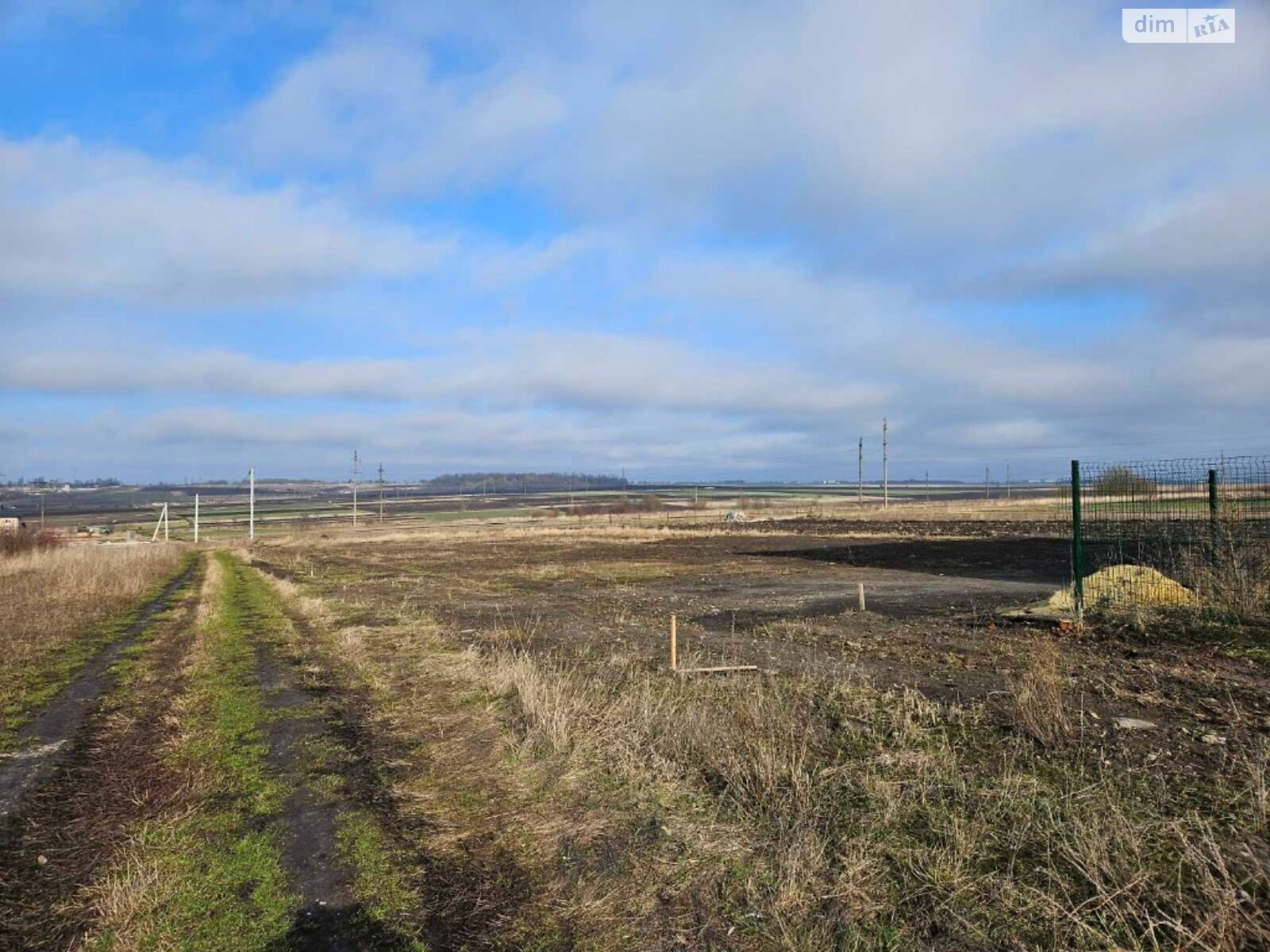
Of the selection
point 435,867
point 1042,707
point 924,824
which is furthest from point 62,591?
point 1042,707

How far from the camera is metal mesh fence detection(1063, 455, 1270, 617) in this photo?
11734 millimetres

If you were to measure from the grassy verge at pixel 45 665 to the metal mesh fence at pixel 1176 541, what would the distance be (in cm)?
1485

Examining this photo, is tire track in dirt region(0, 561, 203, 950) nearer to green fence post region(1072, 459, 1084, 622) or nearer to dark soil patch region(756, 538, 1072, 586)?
green fence post region(1072, 459, 1084, 622)

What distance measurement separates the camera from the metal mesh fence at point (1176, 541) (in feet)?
38.5

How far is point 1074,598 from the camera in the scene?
1287cm

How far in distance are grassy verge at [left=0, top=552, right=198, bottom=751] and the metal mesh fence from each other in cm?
1485

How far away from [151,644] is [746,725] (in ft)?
37.3

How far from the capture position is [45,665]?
11352 millimetres

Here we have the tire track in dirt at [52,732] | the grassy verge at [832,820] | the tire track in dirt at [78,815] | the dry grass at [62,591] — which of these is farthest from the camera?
the dry grass at [62,591]

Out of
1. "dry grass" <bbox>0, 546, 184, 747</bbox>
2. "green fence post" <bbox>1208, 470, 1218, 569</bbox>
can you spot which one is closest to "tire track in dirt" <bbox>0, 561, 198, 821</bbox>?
"dry grass" <bbox>0, 546, 184, 747</bbox>

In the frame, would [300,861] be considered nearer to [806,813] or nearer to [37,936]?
[37,936]

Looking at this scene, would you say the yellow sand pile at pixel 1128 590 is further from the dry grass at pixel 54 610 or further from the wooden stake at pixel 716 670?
the dry grass at pixel 54 610

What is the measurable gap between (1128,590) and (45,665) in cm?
1748

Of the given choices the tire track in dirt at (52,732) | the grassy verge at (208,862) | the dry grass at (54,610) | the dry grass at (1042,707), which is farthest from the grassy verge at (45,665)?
the dry grass at (1042,707)
